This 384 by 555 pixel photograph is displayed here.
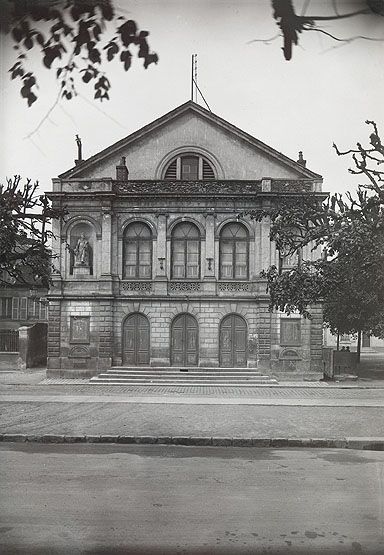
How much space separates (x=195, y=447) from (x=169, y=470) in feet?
7.56

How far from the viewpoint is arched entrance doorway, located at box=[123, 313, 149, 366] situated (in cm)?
2556

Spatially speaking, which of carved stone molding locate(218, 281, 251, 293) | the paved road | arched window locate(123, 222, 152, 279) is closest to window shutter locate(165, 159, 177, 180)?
arched window locate(123, 222, 152, 279)

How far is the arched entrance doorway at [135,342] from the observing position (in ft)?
83.9

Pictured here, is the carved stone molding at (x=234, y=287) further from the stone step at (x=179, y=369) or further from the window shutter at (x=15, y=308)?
the window shutter at (x=15, y=308)

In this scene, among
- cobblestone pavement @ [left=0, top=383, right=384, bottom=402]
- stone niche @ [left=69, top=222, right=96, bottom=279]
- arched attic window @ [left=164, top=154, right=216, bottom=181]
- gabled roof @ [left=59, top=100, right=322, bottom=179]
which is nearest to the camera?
cobblestone pavement @ [left=0, top=383, right=384, bottom=402]

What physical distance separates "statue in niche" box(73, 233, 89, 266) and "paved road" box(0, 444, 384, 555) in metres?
14.9

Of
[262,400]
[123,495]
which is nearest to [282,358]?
[262,400]

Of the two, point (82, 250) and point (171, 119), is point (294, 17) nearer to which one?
point (82, 250)

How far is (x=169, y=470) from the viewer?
9555 millimetres

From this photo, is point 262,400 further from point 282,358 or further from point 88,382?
point 88,382

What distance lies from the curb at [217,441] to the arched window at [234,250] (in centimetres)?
1416

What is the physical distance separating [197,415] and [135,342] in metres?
10.9

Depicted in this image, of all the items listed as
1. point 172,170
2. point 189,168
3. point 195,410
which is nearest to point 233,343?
point 189,168

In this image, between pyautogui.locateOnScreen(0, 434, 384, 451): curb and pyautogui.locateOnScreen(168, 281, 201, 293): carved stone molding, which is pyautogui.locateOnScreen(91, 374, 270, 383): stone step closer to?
pyautogui.locateOnScreen(168, 281, 201, 293): carved stone molding
